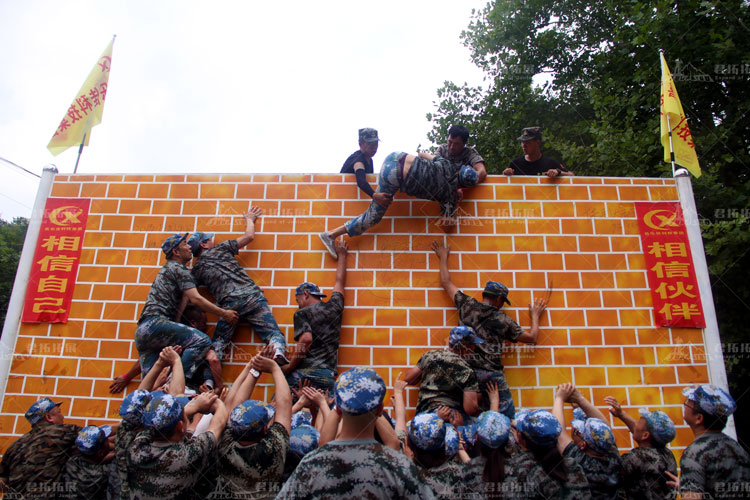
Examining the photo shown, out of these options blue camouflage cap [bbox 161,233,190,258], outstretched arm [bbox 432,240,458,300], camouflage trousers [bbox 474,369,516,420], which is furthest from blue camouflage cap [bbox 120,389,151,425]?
outstretched arm [bbox 432,240,458,300]

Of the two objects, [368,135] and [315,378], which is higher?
[368,135]

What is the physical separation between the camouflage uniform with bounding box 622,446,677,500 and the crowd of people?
1 cm

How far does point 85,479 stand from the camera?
4.18 meters

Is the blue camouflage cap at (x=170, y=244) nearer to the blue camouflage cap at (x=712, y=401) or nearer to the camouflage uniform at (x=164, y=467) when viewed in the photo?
the camouflage uniform at (x=164, y=467)

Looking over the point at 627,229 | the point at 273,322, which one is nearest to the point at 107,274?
the point at 273,322

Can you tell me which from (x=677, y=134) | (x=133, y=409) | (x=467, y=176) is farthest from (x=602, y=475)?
(x=677, y=134)

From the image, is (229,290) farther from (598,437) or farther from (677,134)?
(677,134)

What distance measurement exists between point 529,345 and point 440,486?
3.29 metres

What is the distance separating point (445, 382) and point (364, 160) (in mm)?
3174

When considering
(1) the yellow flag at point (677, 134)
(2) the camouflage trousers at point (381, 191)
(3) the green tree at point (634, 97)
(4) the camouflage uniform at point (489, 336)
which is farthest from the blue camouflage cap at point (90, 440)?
(3) the green tree at point (634, 97)

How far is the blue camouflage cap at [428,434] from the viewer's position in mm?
3141

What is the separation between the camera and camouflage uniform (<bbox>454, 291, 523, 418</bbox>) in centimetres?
547

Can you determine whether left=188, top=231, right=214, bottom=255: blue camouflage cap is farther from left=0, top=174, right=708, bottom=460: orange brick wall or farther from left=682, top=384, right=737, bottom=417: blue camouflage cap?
left=682, top=384, right=737, bottom=417: blue camouflage cap

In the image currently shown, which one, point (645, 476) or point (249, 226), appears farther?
point (249, 226)
